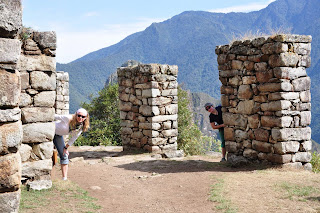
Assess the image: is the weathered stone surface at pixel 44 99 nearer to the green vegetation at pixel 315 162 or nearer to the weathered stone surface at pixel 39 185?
the weathered stone surface at pixel 39 185

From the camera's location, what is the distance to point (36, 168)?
605 centimetres

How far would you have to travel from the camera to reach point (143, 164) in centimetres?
957

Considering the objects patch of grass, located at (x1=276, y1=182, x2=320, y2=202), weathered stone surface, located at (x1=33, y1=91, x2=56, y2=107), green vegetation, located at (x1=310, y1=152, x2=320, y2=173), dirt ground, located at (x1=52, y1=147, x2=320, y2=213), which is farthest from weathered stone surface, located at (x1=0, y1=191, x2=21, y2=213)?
green vegetation, located at (x1=310, y1=152, x2=320, y2=173)

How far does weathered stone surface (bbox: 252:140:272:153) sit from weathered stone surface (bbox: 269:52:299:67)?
183 cm

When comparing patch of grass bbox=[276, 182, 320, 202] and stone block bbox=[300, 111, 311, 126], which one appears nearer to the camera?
patch of grass bbox=[276, 182, 320, 202]

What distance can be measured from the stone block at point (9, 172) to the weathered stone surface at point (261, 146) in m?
6.12

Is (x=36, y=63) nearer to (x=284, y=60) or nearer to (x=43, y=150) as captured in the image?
(x=43, y=150)

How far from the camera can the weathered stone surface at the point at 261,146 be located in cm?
810

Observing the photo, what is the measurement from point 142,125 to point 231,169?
3950mm

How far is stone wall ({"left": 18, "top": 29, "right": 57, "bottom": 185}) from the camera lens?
5930mm

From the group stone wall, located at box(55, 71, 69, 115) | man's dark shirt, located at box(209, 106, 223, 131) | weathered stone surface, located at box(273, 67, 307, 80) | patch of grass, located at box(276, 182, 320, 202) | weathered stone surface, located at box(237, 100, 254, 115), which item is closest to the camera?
patch of grass, located at box(276, 182, 320, 202)

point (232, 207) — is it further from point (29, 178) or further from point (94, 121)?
point (94, 121)

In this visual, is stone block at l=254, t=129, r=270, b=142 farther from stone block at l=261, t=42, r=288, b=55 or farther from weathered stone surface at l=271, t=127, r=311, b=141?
stone block at l=261, t=42, r=288, b=55

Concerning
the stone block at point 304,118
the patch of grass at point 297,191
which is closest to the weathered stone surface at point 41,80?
the patch of grass at point 297,191
